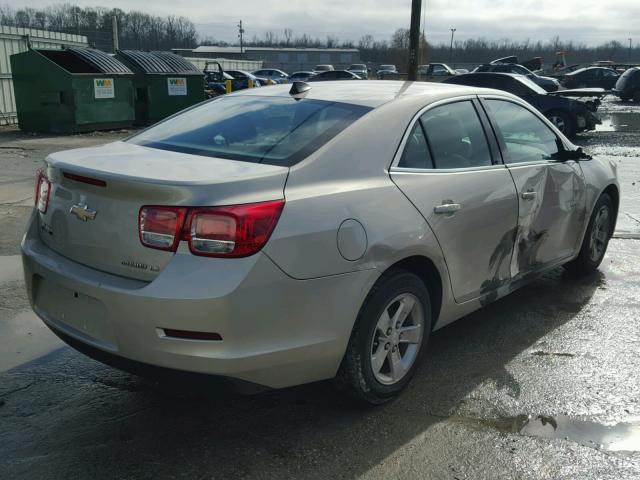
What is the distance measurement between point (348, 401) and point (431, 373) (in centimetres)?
75

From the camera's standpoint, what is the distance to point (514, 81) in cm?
1521

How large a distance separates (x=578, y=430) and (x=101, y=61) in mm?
14685

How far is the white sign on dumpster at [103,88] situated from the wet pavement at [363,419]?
37.6 feet

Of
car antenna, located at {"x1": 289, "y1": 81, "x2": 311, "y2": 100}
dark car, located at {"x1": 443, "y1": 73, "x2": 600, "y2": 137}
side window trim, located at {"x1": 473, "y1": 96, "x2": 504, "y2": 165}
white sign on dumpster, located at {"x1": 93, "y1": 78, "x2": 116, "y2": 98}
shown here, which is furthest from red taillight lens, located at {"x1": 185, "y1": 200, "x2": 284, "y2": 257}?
dark car, located at {"x1": 443, "y1": 73, "x2": 600, "y2": 137}

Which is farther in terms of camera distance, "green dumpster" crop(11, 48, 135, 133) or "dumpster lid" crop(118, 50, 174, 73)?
"dumpster lid" crop(118, 50, 174, 73)

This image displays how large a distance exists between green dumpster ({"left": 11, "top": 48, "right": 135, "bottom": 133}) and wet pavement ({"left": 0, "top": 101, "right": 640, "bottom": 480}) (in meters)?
11.2

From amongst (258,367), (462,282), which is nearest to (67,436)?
(258,367)

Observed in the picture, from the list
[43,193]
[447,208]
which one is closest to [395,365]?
[447,208]

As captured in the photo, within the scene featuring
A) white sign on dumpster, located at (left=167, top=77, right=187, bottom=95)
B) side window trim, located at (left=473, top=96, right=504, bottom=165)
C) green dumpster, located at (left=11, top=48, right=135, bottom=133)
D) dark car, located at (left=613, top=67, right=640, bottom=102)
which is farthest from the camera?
dark car, located at (left=613, top=67, right=640, bottom=102)

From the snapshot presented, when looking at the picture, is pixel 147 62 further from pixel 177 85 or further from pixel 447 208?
pixel 447 208

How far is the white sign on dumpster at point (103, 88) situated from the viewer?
14.7 metres

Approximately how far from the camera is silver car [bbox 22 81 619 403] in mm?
2545

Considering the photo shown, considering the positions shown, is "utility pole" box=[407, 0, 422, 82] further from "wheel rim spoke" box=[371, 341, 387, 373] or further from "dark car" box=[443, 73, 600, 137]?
"wheel rim spoke" box=[371, 341, 387, 373]

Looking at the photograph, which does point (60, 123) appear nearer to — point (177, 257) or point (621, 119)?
point (177, 257)
